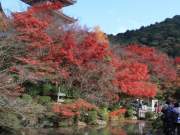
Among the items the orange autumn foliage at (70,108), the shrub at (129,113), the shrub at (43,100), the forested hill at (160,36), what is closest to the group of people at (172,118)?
the orange autumn foliage at (70,108)

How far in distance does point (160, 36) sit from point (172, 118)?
63168mm

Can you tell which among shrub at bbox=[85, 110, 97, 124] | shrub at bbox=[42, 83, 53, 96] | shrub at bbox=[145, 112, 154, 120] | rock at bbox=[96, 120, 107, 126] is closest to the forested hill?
shrub at bbox=[145, 112, 154, 120]

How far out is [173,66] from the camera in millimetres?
52062

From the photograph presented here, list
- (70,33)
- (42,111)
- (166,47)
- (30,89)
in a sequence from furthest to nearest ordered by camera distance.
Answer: (166,47)
(70,33)
(30,89)
(42,111)

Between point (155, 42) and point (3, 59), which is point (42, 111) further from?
point (155, 42)

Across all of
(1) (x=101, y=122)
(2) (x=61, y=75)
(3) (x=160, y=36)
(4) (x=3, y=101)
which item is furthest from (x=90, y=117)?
(3) (x=160, y=36)

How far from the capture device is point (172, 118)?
48.0ft

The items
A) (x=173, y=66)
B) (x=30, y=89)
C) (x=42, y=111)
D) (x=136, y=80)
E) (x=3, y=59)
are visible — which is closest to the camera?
(x=42, y=111)

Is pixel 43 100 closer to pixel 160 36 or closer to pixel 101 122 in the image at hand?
pixel 101 122

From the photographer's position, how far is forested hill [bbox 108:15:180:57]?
69713 mm

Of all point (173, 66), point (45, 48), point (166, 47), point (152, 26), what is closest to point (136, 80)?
point (45, 48)

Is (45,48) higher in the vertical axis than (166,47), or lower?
lower

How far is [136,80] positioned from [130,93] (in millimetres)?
1256

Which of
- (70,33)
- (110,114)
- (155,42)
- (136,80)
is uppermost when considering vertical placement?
(155,42)
